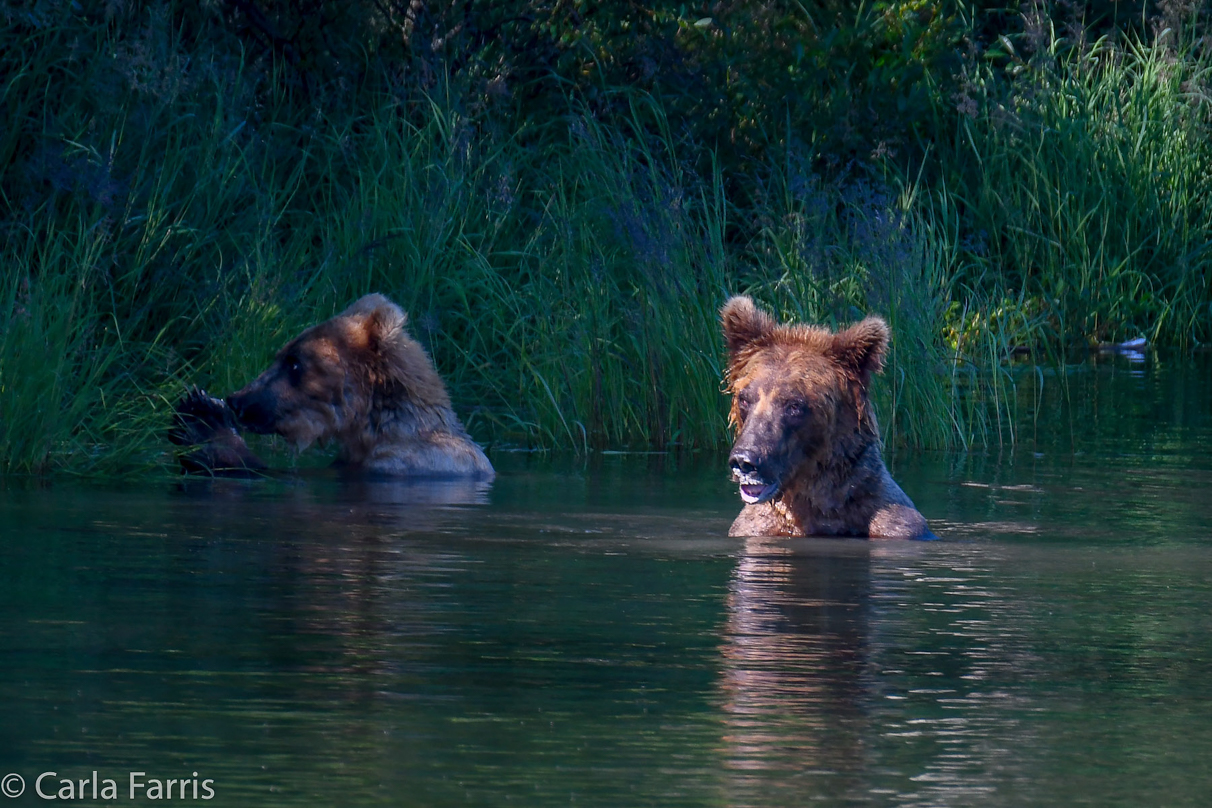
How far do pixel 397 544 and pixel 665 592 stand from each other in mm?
1606

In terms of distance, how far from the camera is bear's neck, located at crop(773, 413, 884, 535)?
30.2 ft

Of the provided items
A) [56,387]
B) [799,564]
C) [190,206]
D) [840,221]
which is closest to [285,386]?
[56,387]

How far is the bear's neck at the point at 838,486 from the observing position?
30.2 ft

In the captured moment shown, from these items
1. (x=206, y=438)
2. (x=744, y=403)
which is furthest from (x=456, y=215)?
(x=744, y=403)

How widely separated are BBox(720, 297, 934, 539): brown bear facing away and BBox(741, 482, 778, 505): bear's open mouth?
0.03m

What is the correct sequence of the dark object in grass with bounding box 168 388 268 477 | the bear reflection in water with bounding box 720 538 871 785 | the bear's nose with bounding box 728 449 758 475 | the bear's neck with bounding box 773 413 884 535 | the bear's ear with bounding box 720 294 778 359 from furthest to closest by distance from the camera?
the dark object in grass with bounding box 168 388 268 477 < the bear's ear with bounding box 720 294 778 359 < the bear's neck with bounding box 773 413 884 535 < the bear's nose with bounding box 728 449 758 475 < the bear reflection in water with bounding box 720 538 871 785

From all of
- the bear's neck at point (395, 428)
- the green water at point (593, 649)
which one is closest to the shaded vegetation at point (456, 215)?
the bear's neck at point (395, 428)

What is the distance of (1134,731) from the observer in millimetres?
5484

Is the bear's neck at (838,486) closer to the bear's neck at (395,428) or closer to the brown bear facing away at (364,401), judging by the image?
the brown bear facing away at (364,401)

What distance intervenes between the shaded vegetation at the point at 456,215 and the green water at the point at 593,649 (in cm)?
213

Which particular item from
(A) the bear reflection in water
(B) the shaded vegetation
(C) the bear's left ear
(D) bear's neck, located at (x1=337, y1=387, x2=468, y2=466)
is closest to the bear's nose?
(A) the bear reflection in water

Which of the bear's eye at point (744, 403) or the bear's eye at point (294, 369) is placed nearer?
the bear's eye at point (744, 403)

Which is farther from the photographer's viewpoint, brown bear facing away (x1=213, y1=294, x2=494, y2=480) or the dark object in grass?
brown bear facing away (x1=213, y1=294, x2=494, y2=480)

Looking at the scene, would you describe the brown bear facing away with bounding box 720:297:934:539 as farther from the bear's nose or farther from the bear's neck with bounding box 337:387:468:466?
the bear's neck with bounding box 337:387:468:466
